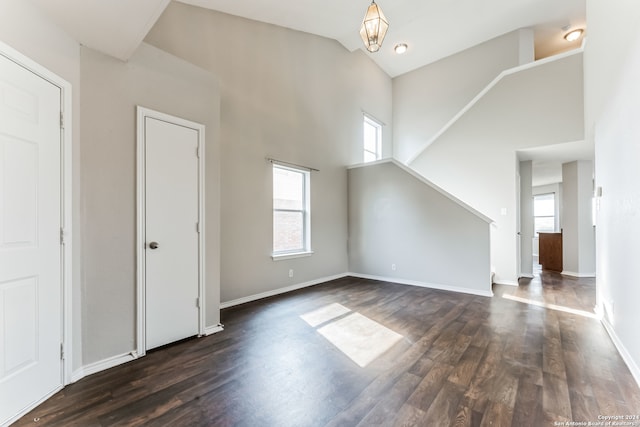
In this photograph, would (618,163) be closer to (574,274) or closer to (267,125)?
(267,125)

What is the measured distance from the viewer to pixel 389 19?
486 centimetres

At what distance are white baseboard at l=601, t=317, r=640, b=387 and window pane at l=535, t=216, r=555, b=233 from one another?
301 inches

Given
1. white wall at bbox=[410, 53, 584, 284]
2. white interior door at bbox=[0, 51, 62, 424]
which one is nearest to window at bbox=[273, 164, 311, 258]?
white interior door at bbox=[0, 51, 62, 424]

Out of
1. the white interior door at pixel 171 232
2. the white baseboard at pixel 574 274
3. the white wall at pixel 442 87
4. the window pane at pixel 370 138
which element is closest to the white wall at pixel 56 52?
the white interior door at pixel 171 232

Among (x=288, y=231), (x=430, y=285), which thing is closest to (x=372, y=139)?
(x=288, y=231)

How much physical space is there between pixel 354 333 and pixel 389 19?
523 cm

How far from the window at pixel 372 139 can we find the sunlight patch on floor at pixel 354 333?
171 inches

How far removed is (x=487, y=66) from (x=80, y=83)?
7.46 metres

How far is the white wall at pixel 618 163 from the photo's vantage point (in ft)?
6.56

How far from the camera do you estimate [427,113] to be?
714 cm

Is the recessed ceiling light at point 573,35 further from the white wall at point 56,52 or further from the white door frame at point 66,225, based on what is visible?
the white door frame at point 66,225

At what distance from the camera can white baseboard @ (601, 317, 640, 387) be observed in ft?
6.51

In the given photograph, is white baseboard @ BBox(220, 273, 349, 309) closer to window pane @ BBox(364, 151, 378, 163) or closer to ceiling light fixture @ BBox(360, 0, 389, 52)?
window pane @ BBox(364, 151, 378, 163)

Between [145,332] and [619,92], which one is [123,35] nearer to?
[145,332]
